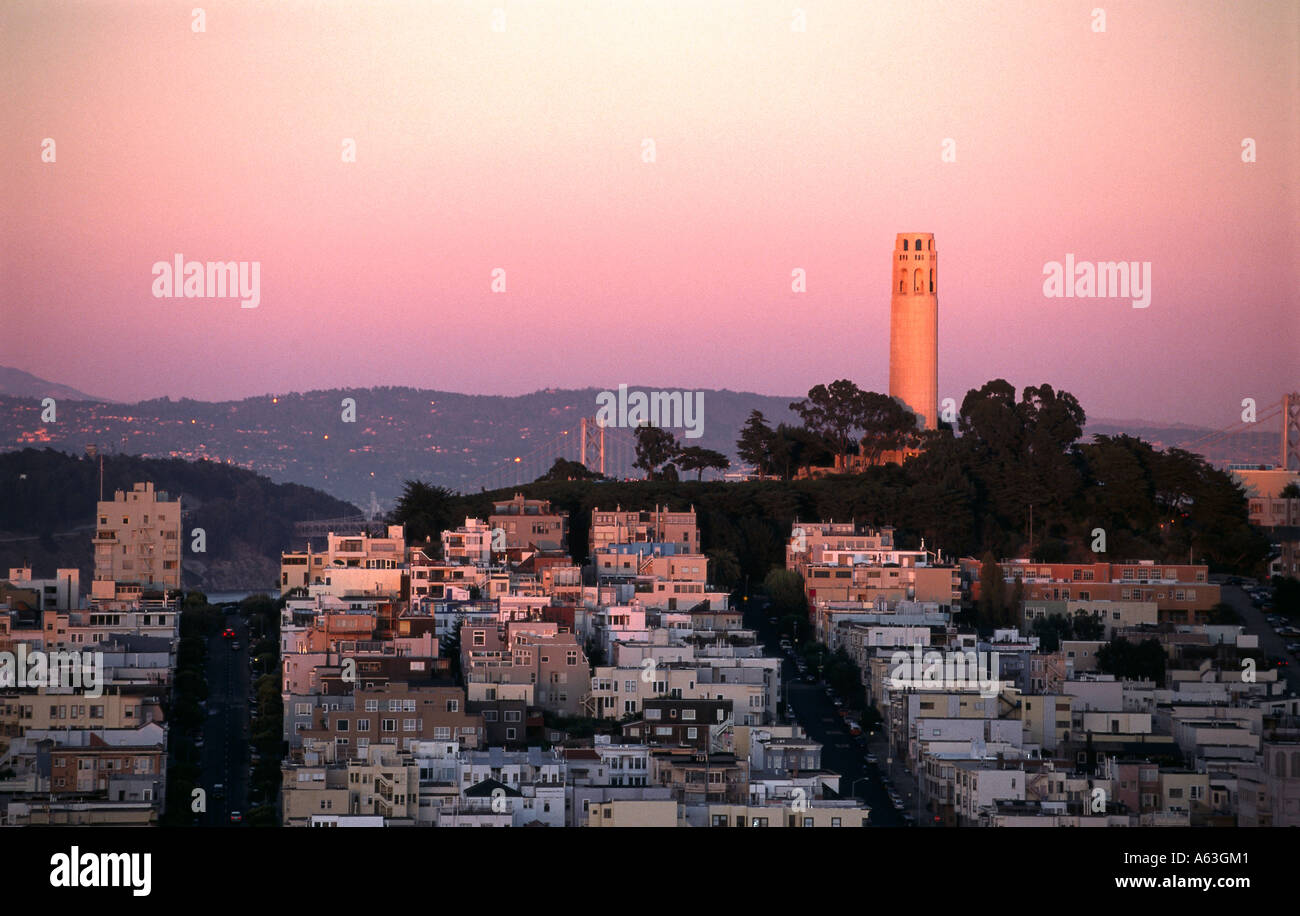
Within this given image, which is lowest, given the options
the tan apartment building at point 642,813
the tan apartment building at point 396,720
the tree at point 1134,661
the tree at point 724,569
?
the tan apartment building at point 642,813

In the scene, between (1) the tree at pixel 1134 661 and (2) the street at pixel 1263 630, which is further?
(2) the street at pixel 1263 630

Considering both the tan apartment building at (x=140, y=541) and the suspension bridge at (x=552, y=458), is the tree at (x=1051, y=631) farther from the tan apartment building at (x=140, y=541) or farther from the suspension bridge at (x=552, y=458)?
the suspension bridge at (x=552, y=458)

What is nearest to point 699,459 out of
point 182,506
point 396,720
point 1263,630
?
point 1263,630

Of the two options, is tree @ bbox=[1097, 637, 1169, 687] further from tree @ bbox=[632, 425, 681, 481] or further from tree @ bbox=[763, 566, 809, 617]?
tree @ bbox=[632, 425, 681, 481]

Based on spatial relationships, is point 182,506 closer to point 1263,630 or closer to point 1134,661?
point 1263,630

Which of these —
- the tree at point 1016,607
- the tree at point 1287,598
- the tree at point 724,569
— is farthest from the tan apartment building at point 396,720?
the tree at point 1287,598
